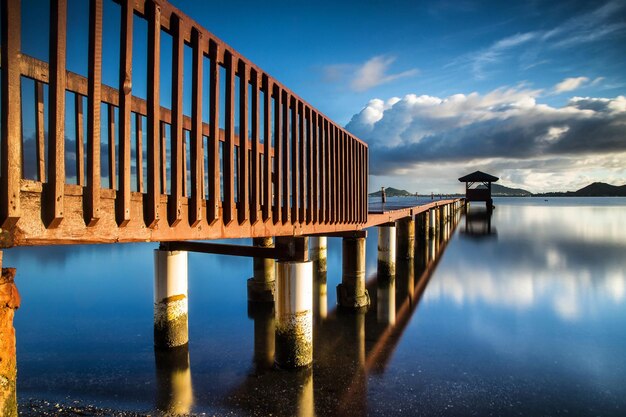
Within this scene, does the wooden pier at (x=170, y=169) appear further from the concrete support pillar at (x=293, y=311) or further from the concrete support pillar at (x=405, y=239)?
the concrete support pillar at (x=405, y=239)

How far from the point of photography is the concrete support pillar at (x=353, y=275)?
1094 centimetres

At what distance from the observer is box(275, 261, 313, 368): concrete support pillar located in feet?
22.2

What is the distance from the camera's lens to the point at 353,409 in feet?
19.4

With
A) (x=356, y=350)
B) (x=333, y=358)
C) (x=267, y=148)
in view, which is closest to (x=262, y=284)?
(x=356, y=350)

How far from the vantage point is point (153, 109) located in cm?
376

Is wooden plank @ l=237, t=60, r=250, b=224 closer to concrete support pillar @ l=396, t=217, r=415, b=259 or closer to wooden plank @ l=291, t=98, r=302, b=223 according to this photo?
wooden plank @ l=291, t=98, r=302, b=223

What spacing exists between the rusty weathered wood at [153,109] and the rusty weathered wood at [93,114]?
0.55 metres

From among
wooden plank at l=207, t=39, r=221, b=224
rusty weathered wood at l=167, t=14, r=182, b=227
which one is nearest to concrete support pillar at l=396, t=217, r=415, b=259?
wooden plank at l=207, t=39, r=221, b=224

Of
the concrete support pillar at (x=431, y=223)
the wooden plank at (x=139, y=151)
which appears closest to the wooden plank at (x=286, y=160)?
the wooden plank at (x=139, y=151)

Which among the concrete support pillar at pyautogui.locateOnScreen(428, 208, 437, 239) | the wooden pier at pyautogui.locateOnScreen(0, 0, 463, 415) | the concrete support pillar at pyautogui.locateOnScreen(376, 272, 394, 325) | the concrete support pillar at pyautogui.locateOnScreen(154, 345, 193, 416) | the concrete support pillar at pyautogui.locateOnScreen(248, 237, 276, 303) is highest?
the wooden pier at pyautogui.locateOnScreen(0, 0, 463, 415)

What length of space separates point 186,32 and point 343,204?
19.7ft

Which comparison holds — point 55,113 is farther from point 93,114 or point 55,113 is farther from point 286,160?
point 286,160

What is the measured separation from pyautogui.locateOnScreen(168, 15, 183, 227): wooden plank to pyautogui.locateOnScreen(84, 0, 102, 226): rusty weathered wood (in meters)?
0.87

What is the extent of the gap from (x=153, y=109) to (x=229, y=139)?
1.24 m
